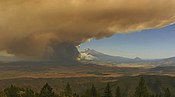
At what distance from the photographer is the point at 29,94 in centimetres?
14188

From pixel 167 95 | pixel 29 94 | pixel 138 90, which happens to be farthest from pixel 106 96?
pixel 167 95

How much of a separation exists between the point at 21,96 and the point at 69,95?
3378cm

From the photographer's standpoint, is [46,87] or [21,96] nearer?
[46,87]

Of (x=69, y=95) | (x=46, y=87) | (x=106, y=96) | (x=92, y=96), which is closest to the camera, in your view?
(x=46, y=87)

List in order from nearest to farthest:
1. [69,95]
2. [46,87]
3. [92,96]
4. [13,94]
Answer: [46,87] → [13,94] → [92,96] → [69,95]

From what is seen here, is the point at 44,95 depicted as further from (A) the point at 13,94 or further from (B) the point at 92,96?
(B) the point at 92,96

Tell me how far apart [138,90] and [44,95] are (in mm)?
45375

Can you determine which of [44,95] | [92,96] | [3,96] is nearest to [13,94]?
[3,96]

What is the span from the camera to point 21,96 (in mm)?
139250

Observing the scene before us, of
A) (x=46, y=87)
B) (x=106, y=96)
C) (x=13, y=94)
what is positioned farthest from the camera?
(x=13, y=94)

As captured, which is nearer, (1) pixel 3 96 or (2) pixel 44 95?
(2) pixel 44 95

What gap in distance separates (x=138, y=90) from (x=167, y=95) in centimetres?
3465

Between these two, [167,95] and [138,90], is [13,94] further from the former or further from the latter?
[167,95]

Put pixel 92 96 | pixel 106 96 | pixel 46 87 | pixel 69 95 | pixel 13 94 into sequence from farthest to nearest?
pixel 69 95 → pixel 92 96 → pixel 13 94 → pixel 106 96 → pixel 46 87
